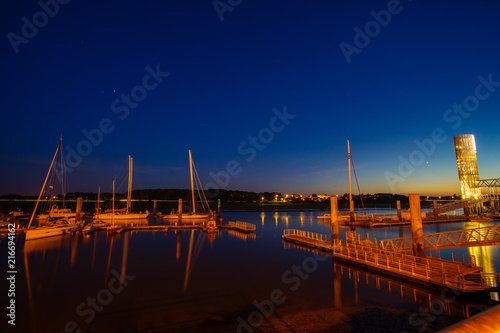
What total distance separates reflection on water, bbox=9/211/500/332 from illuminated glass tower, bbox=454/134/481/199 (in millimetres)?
44405

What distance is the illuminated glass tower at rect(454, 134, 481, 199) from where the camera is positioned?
7044 cm

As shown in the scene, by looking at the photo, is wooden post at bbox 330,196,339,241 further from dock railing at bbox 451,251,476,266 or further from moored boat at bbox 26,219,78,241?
moored boat at bbox 26,219,78,241

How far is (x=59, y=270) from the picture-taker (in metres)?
26.1

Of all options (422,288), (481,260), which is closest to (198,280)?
(422,288)

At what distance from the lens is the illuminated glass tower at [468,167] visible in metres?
70.4

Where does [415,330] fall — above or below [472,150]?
below

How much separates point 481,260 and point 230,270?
27.1 meters

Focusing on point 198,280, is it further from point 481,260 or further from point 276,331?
point 481,260

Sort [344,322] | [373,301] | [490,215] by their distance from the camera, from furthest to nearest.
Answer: [490,215], [373,301], [344,322]

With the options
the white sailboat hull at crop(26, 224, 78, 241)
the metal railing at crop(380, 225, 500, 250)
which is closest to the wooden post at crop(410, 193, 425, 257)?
the metal railing at crop(380, 225, 500, 250)

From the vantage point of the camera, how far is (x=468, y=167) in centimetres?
7069

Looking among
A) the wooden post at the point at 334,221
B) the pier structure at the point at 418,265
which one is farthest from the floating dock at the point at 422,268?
the wooden post at the point at 334,221

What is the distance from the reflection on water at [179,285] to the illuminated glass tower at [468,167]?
4440cm

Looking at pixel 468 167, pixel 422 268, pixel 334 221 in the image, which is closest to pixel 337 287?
pixel 422 268
